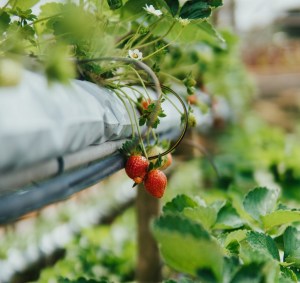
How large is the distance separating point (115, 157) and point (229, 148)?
3125mm

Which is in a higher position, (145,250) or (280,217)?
(280,217)

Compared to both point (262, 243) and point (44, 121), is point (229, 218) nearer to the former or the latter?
point (262, 243)

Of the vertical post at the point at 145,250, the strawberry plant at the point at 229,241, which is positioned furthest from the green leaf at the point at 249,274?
the vertical post at the point at 145,250

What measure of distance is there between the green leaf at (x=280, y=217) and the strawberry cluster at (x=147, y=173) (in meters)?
0.25

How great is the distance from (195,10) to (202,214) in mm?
399

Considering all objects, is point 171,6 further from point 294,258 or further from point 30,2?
point 294,258

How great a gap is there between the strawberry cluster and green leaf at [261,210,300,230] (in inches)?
9.8

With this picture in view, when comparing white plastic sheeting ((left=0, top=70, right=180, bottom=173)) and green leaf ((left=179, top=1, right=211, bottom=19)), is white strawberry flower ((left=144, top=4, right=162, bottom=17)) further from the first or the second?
white plastic sheeting ((left=0, top=70, right=180, bottom=173))

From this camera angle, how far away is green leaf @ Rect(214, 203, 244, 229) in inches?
41.5

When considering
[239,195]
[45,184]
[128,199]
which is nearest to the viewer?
[45,184]

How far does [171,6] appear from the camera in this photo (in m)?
0.92

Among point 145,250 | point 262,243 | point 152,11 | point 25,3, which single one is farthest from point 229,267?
point 145,250

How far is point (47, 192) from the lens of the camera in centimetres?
55

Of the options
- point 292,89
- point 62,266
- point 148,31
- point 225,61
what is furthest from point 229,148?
point 292,89
